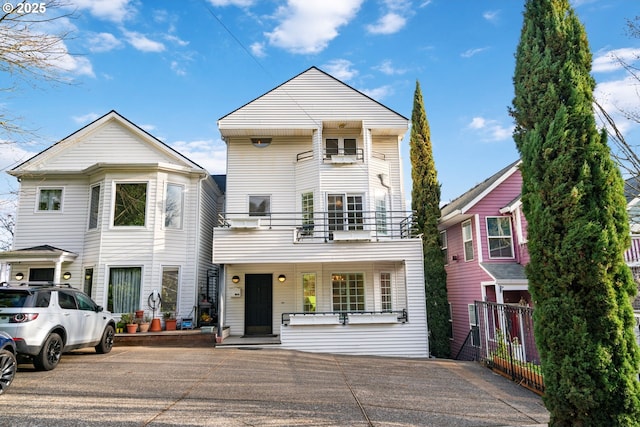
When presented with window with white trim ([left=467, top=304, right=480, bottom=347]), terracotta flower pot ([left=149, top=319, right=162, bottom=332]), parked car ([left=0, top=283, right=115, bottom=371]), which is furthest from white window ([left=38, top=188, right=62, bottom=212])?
window with white trim ([left=467, top=304, right=480, bottom=347])

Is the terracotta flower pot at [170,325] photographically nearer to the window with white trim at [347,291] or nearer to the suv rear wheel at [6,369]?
the window with white trim at [347,291]

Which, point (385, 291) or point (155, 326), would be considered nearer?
point (155, 326)

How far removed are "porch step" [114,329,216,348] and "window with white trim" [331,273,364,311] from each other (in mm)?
4679

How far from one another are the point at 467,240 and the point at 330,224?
21.9ft

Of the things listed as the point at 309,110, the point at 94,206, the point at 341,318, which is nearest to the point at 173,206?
the point at 94,206

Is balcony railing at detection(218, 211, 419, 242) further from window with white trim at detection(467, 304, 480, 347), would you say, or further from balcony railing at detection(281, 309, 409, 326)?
window with white trim at detection(467, 304, 480, 347)

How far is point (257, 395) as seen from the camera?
21.2ft

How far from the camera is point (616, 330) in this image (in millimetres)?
4418

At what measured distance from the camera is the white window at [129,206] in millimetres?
14297

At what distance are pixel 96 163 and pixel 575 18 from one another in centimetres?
1534

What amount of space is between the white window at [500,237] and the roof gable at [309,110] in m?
5.42

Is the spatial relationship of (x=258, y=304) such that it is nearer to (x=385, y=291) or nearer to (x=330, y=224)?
(x=330, y=224)

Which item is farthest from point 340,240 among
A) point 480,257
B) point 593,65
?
point 593,65

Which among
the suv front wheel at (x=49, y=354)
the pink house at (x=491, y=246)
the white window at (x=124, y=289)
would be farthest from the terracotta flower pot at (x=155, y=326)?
the pink house at (x=491, y=246)
